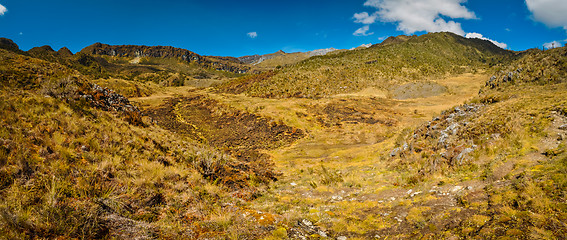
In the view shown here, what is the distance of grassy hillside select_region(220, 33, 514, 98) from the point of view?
2184 inches

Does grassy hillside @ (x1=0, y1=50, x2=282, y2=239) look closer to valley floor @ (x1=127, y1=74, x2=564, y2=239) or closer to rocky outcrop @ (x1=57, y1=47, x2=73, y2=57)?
valley floor @ (x1=127, y1=74, x2=564, y2=239)

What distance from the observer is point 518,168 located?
6262 millimetres

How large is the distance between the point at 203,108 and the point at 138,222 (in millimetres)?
35148

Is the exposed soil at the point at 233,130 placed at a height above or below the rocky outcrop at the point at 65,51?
below

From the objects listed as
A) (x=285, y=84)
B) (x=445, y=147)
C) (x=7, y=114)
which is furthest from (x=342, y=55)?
(x=7, y=114)

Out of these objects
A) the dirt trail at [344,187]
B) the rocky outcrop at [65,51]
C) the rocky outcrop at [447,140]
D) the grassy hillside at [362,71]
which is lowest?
the dirt trail at [344,187]

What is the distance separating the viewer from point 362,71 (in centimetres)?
6328

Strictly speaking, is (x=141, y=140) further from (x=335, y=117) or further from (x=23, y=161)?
(x=335, y=117)

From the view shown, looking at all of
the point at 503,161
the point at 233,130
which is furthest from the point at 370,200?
the point at 233,130

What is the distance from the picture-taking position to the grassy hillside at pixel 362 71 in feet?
182

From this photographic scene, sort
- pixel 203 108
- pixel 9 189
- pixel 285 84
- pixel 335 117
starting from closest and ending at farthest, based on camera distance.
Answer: pixel 9 189, pixel 335 117, pixel 203 108, pixel 285 84

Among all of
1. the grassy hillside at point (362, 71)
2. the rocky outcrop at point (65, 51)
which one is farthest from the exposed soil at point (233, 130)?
the rocky outcrop at point (65, 51)

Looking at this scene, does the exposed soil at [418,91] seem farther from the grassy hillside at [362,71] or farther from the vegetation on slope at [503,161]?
the vegetation on slope at [503,161]

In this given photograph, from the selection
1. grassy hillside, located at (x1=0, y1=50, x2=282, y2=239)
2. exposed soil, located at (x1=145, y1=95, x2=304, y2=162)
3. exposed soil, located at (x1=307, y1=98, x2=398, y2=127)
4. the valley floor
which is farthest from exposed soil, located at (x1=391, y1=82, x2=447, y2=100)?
grassy hillside, located at (x1=0, y1=50, x2=282, y2=239)
